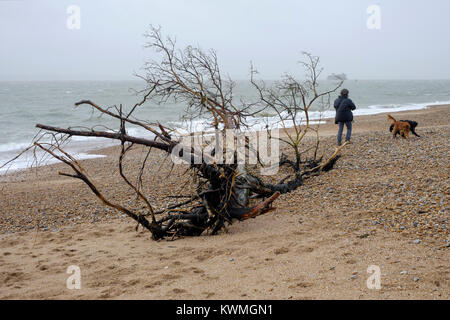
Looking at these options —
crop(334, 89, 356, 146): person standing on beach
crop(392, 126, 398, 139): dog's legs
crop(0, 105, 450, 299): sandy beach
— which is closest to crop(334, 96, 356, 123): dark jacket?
crop(334, 89, 356, 146): person standing on beach

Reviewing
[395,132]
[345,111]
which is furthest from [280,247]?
[395,132]

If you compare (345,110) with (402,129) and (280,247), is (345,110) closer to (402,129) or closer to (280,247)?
(402,129)

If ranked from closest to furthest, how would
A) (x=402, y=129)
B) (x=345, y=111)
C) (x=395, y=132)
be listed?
(x=402, y=129) → (x=395, y=132) → (x=345, y=111)

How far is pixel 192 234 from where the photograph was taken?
5.55m

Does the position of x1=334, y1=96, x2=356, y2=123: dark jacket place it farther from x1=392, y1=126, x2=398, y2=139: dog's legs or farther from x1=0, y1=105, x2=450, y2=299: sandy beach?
x1=0, y1=105, x2=450, y2=299: sandy beach

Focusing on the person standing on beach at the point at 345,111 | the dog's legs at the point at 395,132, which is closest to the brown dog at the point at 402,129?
the dog's legs at the point at 395,132

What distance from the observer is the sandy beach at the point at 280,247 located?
362cm

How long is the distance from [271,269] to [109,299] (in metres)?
1.72

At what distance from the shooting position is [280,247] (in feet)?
15.1

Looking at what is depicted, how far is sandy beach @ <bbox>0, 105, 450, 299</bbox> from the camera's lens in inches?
142

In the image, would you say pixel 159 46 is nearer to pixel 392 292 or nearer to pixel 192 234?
pixel 192 234

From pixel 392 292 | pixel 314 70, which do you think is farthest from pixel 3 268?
pixel 314 70

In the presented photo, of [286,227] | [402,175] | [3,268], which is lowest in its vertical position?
[3,268]

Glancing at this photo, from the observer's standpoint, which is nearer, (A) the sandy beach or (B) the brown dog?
(A) the sandy beach
